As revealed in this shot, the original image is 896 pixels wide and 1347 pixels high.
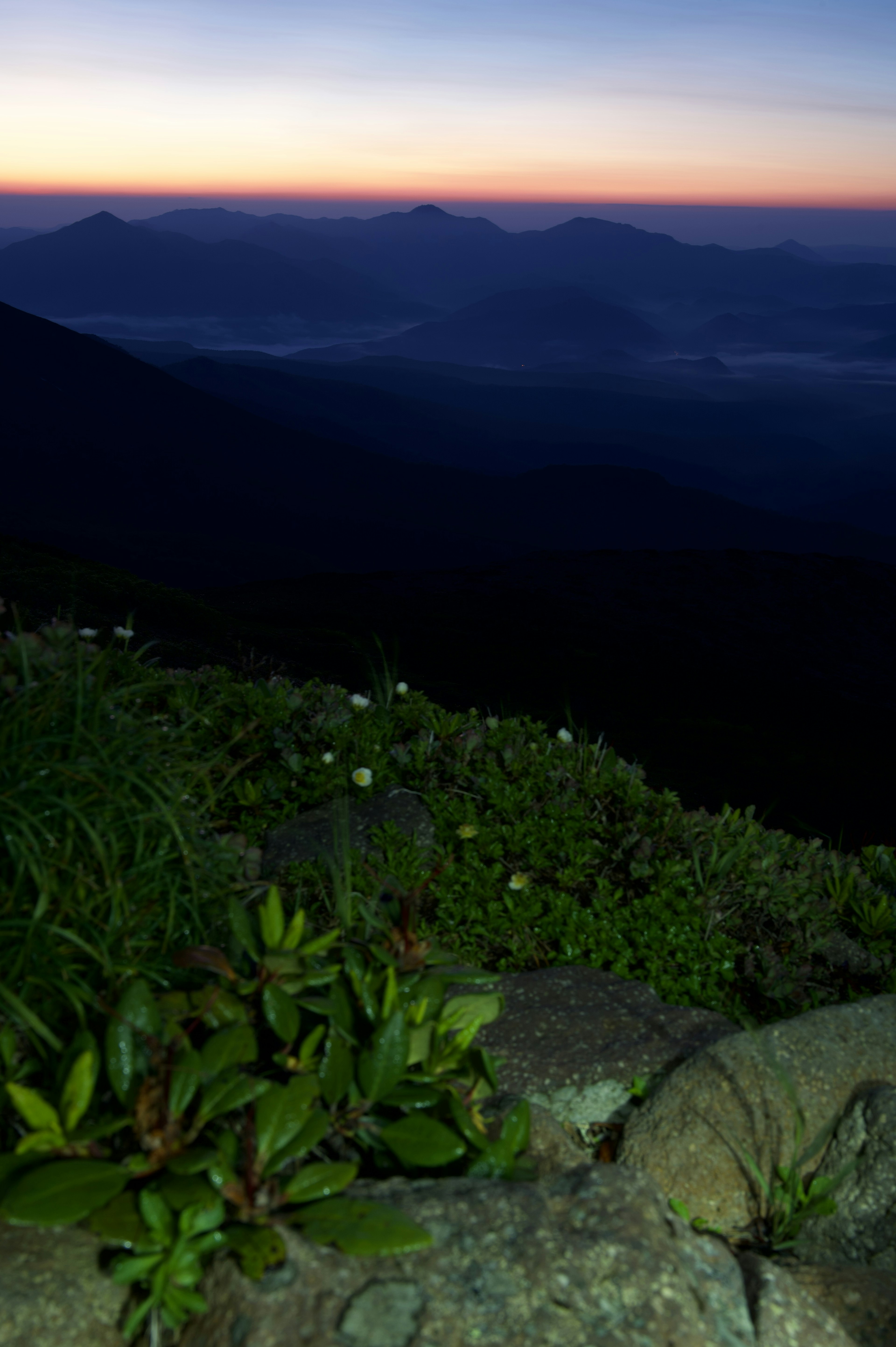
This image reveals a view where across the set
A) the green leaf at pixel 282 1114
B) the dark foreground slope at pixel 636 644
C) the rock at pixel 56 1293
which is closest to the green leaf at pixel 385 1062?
the green leaf at pixel 282 1114

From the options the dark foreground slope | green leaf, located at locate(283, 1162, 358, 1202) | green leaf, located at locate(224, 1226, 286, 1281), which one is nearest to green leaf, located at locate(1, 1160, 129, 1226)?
green leaf, located at locate(224, 1226, 286, 1281)

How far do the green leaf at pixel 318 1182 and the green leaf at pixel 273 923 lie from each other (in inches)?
29.9

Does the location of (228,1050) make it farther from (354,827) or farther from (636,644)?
(636,644)

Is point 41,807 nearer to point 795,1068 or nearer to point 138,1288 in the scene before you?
point 138,1288

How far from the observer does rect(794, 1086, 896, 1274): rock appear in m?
3.27

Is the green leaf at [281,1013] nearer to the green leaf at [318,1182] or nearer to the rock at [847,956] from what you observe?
the green leaf at [318,1182]

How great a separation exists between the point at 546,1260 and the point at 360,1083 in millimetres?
710

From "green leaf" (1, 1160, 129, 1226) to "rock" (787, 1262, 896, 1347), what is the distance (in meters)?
→ 1.88

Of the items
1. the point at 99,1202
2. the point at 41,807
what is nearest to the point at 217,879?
the point at 41,807

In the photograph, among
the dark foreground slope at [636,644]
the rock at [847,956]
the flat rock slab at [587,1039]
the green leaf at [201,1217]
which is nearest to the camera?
the green leaf at [201,1217]

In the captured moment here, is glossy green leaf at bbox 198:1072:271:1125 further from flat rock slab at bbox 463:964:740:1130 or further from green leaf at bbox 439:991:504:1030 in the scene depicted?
flat rock slab at bbox 463:964:740:1130

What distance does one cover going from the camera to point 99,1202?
2207 mm

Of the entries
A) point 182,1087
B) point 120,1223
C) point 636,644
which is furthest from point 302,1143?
point 636,644

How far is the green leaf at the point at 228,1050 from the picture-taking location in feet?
8.60
